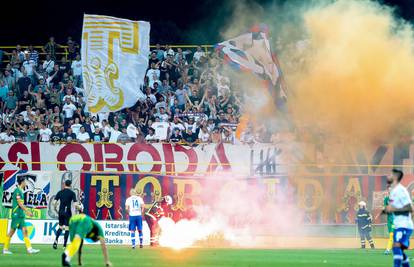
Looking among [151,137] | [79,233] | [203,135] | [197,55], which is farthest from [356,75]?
[79,233]

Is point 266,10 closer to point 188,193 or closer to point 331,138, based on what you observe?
point 331,138

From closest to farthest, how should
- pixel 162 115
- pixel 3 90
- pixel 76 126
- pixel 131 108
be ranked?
pixel 76 126 → pixel 162 115 → pixel 131 108 → pixel 3 90

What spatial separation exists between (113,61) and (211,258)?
36.6 ft

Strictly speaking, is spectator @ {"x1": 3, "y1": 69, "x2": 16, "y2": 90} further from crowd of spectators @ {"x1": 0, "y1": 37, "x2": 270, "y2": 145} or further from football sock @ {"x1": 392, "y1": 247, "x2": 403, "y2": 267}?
football sock @ {"x1": 392, "y1": 247, "x2": 403, "y2": 267}

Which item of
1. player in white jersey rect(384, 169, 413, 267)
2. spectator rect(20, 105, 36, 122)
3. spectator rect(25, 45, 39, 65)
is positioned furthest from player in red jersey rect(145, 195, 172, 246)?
player in white jersey rect(384, 169, 413, 267)

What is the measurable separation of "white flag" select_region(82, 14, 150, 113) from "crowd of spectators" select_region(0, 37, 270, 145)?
1261 mm

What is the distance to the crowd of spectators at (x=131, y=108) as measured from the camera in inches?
1211

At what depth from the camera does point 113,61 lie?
99.9 feet

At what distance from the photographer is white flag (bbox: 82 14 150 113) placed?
2998 cm

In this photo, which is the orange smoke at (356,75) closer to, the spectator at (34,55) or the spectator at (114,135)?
the spectator at (114,135)

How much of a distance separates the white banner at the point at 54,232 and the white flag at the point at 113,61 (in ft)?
13.7

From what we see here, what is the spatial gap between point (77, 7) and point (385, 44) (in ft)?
55.8

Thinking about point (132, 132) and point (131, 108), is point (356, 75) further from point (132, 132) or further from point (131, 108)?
point (131, 108)

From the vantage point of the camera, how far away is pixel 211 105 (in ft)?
103
